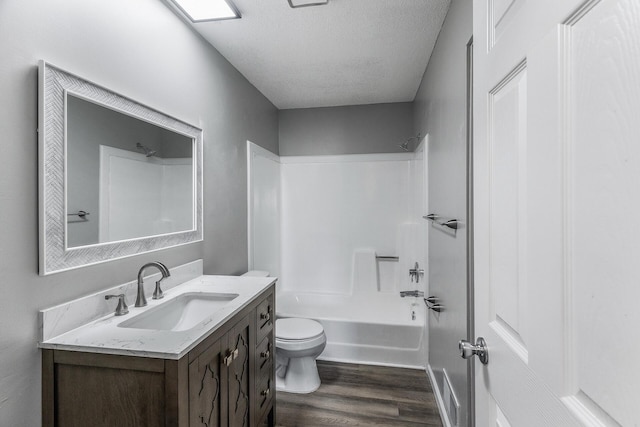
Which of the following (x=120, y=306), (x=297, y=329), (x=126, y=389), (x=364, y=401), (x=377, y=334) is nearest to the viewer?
(x=126, y=389)

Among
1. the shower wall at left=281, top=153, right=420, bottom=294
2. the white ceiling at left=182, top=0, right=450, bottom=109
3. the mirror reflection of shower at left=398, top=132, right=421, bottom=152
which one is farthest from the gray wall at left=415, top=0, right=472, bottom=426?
the shower wall at left=281, top=153, right=420, bottom=294

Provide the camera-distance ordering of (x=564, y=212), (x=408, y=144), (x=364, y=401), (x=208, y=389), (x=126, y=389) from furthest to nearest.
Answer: (x=408, y=144)
(x=364, y=401)
(x=208, y=389)
(x=126, y=389)
(x=564, y=212)

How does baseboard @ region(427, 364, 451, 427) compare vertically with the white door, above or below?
below

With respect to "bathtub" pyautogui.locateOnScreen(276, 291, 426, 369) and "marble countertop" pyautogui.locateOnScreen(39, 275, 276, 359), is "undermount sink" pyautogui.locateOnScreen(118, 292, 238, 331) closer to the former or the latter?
"marble countertop" pyautogui.locateOnScreen(39, 275, 276, 359)

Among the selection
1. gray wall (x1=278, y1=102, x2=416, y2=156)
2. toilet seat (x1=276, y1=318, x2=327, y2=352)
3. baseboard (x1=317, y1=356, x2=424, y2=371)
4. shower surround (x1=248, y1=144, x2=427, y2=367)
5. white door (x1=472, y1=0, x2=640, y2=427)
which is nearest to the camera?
A: white door (x1=472, y1=0, x2=640, y2=427)

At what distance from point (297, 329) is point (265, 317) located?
775 mm

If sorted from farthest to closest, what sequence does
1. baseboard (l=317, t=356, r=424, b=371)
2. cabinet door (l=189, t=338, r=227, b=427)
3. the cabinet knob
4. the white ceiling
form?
baseboard (l=317, t=356, r=424, b=371) < the white ceiling < the cabinet knob < cabinet door (l=189, t=338, r=227, b=427)

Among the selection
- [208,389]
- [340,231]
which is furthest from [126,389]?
[340,231]

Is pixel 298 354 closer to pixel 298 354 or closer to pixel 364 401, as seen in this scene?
pixel 298 354

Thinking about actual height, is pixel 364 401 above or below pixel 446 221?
below

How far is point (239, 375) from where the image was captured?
1.52m

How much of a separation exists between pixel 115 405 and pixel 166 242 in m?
0.83

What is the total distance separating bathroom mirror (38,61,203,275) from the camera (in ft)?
3.76

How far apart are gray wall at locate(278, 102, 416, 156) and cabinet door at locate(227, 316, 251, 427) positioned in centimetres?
244
